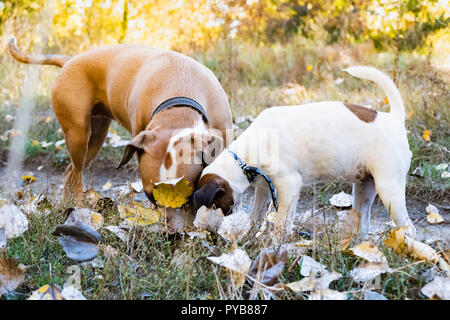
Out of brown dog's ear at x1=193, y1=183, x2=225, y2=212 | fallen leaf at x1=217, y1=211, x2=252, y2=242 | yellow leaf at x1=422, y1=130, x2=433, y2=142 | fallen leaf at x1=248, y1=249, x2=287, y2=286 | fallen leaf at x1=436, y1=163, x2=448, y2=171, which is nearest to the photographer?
fallen leaf at x1=248, y1=249, x2=287, y2=286

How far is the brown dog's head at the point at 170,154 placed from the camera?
2.86 metres

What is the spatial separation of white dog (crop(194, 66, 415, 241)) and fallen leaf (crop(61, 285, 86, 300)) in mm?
1004

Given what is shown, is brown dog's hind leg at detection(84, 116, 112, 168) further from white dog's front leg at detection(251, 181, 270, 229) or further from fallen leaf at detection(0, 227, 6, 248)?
fallen leaf at detection(0, 227, 6, 248)

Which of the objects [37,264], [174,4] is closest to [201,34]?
[174,4]

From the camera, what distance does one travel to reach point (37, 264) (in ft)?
7.27

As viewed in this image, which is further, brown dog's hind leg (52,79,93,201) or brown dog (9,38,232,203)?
brown dog's hind leg (52,79,93,201)

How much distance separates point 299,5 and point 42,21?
17.5ft

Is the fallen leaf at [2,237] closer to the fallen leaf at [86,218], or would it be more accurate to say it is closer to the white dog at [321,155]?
the fallen leaf at [86,218]

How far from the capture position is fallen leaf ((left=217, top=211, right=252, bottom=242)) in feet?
7.82

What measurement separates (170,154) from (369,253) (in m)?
1.24

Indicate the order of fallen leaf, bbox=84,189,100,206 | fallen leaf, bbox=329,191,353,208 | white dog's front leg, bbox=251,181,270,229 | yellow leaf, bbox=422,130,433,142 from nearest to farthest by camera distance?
white dog's front leg, bbox=251,181,270,229, fallen leaf, bbox=84,189,100,206, fallen leaf, bbox=329,191,353,208, yellow leaf, bbox=422,130,433,142

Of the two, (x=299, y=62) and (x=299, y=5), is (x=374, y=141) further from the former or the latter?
(x=299, y=5)

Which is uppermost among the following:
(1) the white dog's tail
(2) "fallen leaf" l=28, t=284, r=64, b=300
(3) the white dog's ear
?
(1) the white dog's tail

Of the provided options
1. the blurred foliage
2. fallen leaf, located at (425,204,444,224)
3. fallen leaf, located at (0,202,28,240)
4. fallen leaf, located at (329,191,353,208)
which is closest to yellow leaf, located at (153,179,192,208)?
fallen leaf, located at (0,202,28,240)
